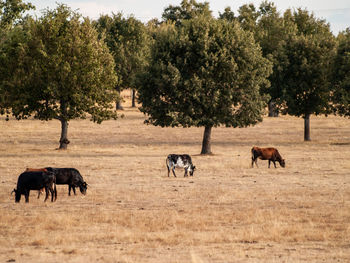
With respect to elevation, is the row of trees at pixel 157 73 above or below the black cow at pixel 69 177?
above

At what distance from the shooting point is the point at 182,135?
70.8 metres

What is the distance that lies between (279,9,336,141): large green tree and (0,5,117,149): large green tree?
2238cm

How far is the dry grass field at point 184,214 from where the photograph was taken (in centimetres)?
1381

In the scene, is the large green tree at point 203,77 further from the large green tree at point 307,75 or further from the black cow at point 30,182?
the black cow at point 30,182

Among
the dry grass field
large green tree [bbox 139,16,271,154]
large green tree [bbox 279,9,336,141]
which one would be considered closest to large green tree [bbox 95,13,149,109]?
large green tree [bbox 279,9,336,141]

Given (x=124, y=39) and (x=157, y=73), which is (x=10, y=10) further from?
(x=124, y=39)

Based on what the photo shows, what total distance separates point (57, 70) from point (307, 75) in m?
29.4

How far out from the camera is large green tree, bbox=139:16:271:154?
45469mm

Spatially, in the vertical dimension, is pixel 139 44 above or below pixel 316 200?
above

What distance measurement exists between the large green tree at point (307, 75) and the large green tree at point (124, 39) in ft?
128

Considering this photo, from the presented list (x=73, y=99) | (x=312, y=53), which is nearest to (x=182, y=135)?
(x=312, y=53)

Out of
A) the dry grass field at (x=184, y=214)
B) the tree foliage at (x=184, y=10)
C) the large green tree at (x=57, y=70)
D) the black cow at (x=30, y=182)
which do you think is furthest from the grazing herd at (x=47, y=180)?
the tree foliage at (x=184, y=10)

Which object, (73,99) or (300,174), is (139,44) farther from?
(300,174)

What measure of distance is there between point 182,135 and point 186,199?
48183mm
